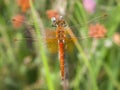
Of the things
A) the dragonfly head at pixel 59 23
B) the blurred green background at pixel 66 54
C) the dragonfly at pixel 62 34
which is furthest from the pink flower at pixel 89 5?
the dragonfly head at pixel 59 23

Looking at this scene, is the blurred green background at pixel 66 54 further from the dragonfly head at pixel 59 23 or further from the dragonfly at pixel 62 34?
the dragonfly head at pixel 59 23

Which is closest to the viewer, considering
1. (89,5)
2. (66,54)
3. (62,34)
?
(62,34)

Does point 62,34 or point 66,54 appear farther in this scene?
point 66,54

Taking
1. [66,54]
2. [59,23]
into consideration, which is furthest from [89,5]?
[59,23]

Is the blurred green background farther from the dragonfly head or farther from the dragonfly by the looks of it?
the dragonfly head

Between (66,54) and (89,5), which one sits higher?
(89,5)

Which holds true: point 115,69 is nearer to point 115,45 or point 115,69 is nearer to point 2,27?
point 115,45

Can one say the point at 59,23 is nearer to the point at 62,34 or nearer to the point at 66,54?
the point at 62,34
